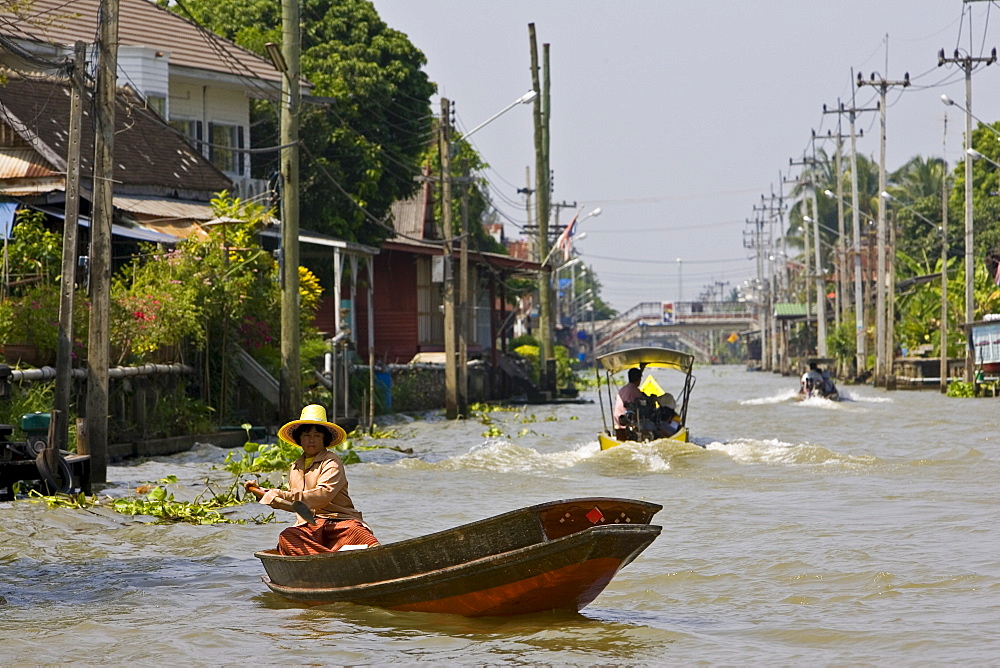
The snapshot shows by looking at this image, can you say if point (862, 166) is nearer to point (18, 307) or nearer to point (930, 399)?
point (930, 399)

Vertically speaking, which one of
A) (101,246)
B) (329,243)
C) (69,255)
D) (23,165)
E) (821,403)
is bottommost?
(821,403)

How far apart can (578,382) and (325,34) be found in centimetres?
2260

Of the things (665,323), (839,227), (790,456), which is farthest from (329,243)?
(665,323)

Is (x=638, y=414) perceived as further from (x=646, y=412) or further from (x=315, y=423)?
(x=315, y=423)

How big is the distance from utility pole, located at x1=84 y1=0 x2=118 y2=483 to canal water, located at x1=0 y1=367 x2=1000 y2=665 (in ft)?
2.94

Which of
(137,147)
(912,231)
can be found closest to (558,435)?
(137,147)

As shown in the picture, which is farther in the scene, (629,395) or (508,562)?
(629,395)

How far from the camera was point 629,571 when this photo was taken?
1199 centimetres

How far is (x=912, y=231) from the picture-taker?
74812 millimetres

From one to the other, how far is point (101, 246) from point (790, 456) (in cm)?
1125

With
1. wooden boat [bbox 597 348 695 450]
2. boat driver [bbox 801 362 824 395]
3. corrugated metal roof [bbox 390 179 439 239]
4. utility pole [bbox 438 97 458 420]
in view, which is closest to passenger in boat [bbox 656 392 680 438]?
wooden boat [bbox 597 348 695 450]

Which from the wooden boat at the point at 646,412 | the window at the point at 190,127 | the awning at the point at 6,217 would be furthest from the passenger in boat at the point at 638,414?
the window at the point at 190,127

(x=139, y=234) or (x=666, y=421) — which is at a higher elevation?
(x=139, y=234)

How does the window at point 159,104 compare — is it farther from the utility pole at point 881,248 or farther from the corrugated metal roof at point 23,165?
the utility pole at point 881,248
